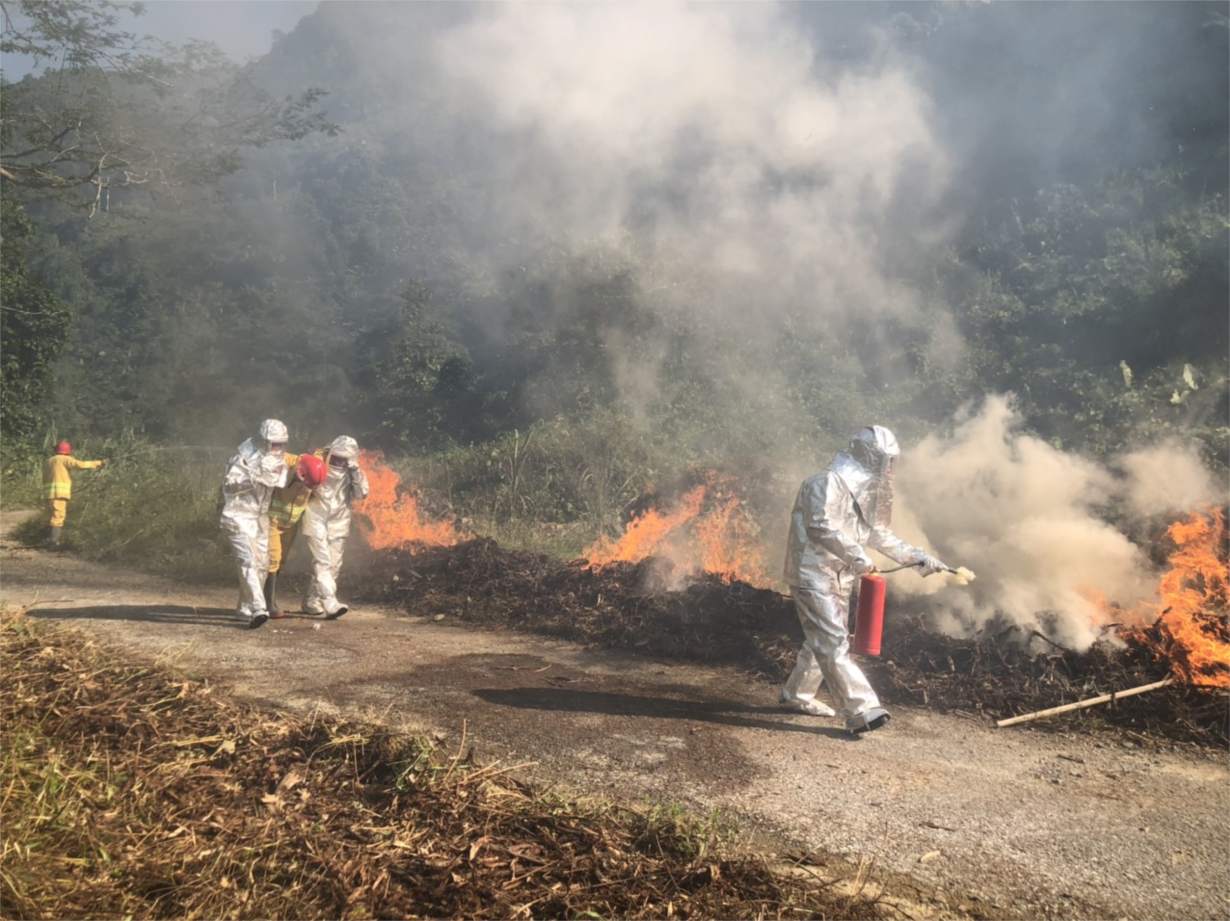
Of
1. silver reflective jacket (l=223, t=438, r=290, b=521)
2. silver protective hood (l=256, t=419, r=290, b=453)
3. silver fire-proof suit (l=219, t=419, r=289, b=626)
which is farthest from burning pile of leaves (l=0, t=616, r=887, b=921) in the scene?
silver protective hood (l=256, t=419, r=290, b=453)

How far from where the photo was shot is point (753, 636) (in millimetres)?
8250

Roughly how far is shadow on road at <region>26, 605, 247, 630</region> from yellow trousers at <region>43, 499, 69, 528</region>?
541 centimetres

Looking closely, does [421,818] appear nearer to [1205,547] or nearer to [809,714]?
[809,714]

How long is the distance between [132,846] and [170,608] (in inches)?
259

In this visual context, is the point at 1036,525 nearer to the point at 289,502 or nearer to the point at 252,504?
the point at 289,502

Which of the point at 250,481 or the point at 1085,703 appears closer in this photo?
the point at 1085,703

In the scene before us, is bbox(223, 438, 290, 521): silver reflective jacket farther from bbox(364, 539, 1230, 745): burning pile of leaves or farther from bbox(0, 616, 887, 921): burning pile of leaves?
bbox(0, 616, 887, 921): burning pile of leaves

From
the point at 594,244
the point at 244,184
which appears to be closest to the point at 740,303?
the point at 594,244

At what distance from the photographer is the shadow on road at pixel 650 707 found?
6.41 m

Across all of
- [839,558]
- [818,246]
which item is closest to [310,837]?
[839,558]

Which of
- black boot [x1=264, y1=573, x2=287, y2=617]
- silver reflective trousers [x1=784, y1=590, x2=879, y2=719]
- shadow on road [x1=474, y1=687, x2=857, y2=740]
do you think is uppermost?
silver reflective trousers [x1=784, y1=590, x2=879, y2=719]

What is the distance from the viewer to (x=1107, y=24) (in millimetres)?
22281

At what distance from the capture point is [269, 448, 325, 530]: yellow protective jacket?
9469mm

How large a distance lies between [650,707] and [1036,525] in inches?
162
